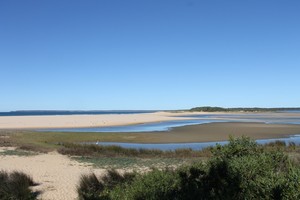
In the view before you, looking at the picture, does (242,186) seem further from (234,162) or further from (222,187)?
(234,162)

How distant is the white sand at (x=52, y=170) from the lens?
40.2 feet

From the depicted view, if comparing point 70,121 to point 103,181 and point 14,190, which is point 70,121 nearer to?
point 103,181

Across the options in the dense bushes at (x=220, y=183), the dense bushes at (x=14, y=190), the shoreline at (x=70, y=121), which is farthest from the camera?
the shoreline at (x=70, y=121)

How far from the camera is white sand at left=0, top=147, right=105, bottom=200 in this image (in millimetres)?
12246

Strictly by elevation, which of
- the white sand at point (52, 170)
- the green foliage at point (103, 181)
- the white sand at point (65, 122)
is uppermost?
the white sand at point (65, 122)

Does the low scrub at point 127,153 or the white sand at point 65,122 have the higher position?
the white sand at point 65,122

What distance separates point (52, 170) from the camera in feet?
55.0

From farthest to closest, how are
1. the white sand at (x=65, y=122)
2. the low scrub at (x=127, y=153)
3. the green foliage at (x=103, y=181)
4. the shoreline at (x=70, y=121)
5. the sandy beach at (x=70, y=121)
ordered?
1. the sandy beach at (x=70, y=121)
2. the white sand at (x=65, y=122)
3. the shoreline at (x=70, y=121)
4. the low scrub at (x=127, y=153)
5. the green foliage at (x=103, y=181)

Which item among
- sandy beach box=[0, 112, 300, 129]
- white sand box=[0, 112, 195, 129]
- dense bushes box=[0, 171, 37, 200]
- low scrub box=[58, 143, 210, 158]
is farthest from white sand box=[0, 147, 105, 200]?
white sand box=[0, 112, 195, 129]

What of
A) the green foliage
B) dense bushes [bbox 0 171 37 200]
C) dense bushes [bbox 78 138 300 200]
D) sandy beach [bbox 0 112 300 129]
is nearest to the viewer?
dense bushes [bbox 78 138 300 200]

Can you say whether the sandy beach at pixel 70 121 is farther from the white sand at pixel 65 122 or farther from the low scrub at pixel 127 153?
the low scrub at pixel 127 153

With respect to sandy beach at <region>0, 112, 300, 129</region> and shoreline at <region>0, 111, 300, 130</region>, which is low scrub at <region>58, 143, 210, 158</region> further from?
sandy beach at <region>0, 112, 300, 129</region>

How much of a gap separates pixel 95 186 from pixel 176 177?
309 centimetres

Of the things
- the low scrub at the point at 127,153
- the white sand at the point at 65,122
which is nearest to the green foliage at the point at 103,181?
the low scrub at the point at 127,153
